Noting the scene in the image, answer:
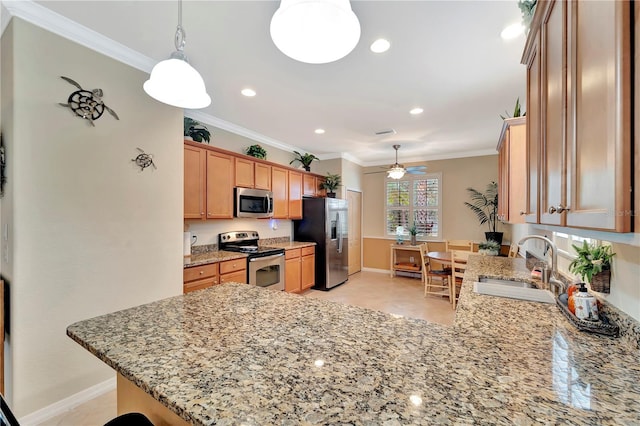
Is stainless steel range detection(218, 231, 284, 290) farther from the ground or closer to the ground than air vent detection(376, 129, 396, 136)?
closer to the ground

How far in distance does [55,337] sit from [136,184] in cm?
121

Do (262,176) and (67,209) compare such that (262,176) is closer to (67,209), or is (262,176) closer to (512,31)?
(67,209)

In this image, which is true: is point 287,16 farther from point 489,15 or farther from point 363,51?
point 489,15

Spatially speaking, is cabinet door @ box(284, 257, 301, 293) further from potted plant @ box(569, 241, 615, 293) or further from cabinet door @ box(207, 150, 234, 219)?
potted plant @ box(569, 241, 615, 293)

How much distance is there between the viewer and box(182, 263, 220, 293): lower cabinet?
2699 mm

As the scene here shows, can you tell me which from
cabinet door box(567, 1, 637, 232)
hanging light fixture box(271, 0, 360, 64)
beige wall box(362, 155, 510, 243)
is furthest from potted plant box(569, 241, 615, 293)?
beige wall box(362, 155, 510, 243)

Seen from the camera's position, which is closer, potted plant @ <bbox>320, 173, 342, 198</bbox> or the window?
potted plant @ <bbox>320, 173, 342, 198</bbox>

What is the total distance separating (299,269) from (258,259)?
1083mm

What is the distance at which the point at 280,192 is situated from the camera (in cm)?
440

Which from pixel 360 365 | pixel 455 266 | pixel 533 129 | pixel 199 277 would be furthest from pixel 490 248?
pixel 360 365

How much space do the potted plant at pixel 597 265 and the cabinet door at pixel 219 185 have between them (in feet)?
10.8

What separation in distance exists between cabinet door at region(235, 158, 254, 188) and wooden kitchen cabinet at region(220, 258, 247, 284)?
3.50 feet

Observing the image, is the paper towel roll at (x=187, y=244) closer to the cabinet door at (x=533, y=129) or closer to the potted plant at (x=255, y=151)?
the potted plant at (x=255, y=151)

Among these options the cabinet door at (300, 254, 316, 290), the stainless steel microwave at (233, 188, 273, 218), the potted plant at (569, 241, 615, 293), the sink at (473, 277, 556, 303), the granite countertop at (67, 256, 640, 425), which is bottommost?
the cabinet door at (300, 254, 316, 290)
